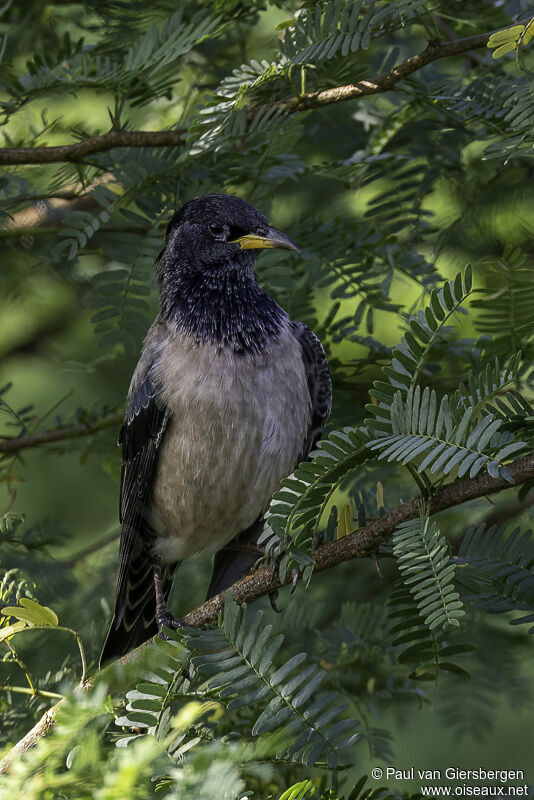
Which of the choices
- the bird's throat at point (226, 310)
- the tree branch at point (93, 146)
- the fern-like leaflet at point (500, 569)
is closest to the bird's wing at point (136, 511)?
the bird's throat at point (226, 310)

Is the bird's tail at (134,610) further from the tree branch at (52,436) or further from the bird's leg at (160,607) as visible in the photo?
the tree branch at (52,436)

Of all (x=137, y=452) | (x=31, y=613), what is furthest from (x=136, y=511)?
(x=31, y=613)

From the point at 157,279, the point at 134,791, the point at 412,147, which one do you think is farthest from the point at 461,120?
the point at 134,791

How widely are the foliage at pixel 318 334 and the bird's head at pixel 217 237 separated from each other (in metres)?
0.07

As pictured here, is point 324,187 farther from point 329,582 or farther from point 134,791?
point 134,791

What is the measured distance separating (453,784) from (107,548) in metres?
1.60

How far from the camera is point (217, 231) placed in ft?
9.24

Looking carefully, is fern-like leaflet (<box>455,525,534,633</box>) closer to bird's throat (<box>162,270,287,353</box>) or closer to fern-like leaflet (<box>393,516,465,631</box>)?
fern-like leaflet (<box>393,516,465,631</box>)

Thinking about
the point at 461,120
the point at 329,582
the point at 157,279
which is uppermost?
the point at 461,120

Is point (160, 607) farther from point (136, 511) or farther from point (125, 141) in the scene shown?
point (125, 141)

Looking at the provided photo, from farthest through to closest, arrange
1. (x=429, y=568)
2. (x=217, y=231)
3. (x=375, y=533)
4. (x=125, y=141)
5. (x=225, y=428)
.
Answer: (x=217, y=231), (x=225, y=428), (x=125, y=141), (x=375, y=533), (x=429, y=568)

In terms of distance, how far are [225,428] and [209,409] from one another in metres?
0.07

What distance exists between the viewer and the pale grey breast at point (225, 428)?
2562 mm

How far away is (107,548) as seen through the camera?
3195 mm
